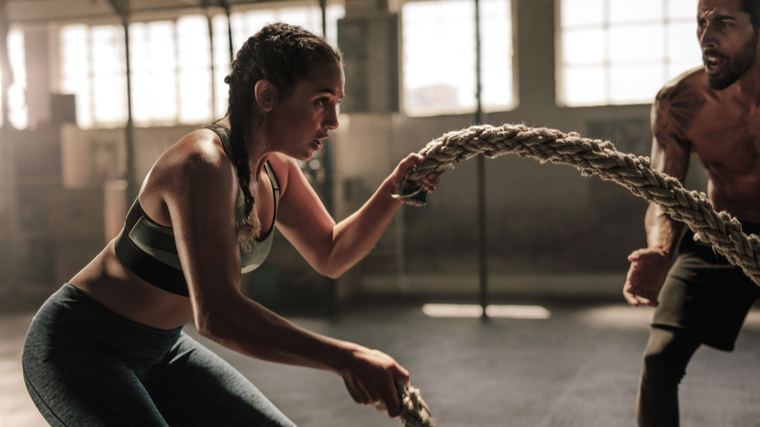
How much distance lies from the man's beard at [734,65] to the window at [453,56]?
3980mm

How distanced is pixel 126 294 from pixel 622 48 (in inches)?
204

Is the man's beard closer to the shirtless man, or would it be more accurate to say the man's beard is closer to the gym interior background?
the shirtless man

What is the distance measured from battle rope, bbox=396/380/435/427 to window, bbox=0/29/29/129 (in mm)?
6275

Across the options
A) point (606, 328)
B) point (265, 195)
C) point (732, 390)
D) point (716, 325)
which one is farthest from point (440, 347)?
point (265, 195)

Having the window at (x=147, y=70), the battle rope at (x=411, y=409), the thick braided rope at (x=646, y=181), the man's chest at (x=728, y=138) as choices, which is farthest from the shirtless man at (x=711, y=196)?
the window at (x=147, y=70)

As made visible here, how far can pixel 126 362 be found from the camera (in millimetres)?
1035

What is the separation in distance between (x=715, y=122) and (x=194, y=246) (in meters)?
1.39

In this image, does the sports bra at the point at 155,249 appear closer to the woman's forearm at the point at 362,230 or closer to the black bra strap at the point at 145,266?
the black bra strap at the point at 145,266

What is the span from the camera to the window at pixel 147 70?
6266 mm

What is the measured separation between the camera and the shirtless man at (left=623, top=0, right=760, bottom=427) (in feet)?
4.50

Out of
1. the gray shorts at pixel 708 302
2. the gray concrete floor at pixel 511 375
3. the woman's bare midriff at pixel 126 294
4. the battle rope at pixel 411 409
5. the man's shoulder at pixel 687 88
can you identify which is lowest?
the gray concrete floor at pixel 511 375

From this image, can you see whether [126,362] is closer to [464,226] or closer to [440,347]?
[440,347]

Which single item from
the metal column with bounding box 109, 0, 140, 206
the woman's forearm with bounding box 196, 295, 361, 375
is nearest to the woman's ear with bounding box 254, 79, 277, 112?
the woman's forearm with bounding box 196, 295, 361, 375

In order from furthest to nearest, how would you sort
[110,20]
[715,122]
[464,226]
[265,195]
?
[110,20]
[464,226]
[715,122]
[265,195]
